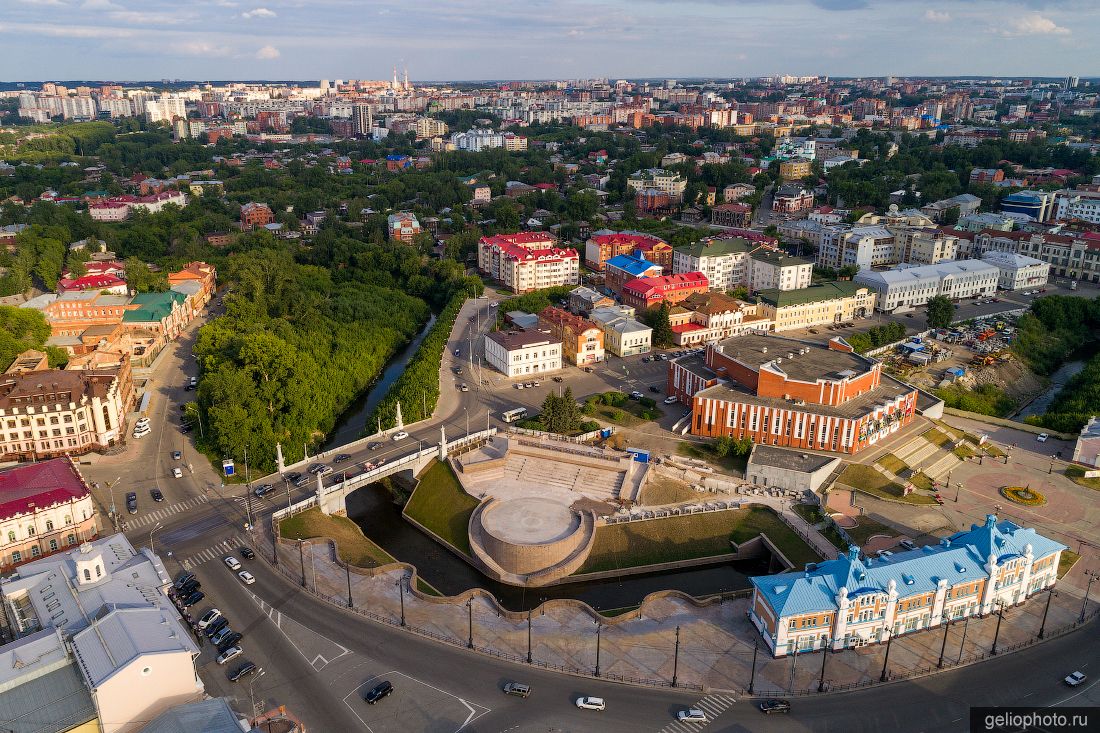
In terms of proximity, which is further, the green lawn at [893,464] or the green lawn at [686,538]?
the green lawn at [893,464]

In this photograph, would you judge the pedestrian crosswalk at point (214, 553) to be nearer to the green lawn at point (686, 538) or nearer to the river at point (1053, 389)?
the green lawn at point (686, 538)

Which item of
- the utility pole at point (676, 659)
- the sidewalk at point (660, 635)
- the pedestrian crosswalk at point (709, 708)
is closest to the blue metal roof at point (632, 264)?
the sidewalk at point (660, 635)

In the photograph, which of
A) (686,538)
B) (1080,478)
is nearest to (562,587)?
(686,538)

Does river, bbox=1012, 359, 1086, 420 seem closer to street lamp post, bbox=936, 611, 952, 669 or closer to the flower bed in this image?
the flower bed

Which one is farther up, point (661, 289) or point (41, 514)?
point (661, 289)

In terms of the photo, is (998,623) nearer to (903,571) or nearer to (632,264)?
(903,571)

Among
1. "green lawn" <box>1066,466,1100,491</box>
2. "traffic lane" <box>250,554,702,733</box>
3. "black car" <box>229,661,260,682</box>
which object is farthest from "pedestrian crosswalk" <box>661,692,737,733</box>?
"green lawn" <box>1066,466,1100,491</box>
